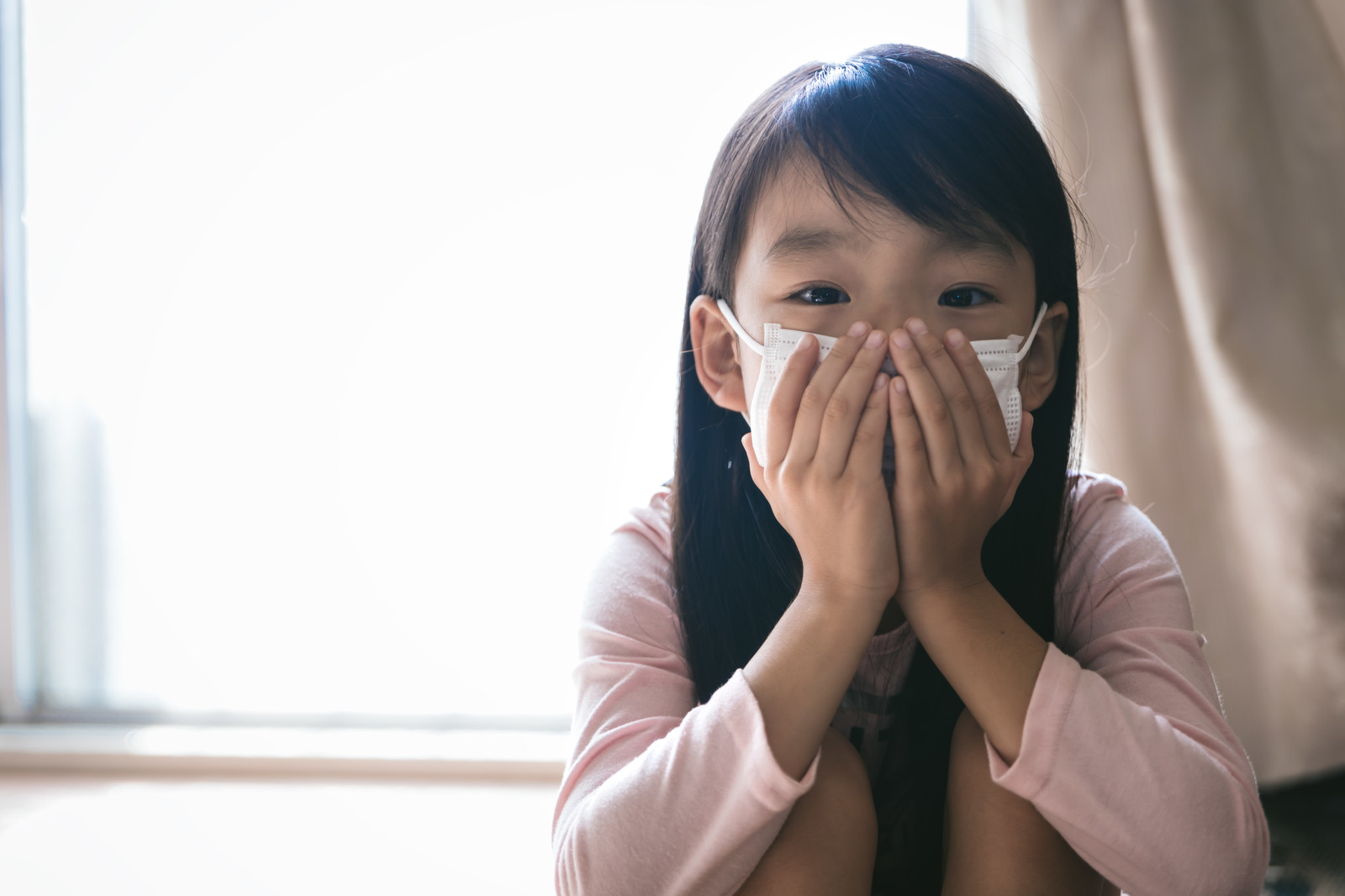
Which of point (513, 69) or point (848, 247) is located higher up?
point (513, 69)

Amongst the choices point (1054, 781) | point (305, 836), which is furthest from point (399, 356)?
point (1054, 781)

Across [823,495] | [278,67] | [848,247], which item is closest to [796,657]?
[823,495]

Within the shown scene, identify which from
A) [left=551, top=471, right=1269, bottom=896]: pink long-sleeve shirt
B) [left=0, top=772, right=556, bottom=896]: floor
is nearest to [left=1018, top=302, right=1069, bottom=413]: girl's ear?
[left=551, top=471, right=1269, bottom=896]: pink long-sleeve shirt

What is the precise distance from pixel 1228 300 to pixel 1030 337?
0.71 metres

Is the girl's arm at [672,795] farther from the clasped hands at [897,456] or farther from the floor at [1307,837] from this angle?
the floor at [1307,837]

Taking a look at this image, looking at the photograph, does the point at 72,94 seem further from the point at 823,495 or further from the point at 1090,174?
the point at 1090,174

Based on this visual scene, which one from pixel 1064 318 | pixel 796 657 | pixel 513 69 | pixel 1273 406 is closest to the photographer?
pixel 796 657

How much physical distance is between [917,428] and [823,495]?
9cm

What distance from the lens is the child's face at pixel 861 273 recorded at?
30.2 inches

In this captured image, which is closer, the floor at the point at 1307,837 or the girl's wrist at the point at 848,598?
the girl's wrist at the point at 848,598

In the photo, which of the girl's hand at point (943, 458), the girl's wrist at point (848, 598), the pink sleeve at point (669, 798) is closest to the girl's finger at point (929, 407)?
the girl's hand at point (943, 458)

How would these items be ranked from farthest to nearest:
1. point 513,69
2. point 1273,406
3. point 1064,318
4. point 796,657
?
point 513,69 → point 1273,406 → point 1064,318 → point 796,657

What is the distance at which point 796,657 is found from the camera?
2.43 feet

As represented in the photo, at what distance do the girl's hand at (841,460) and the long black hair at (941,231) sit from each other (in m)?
0.14
